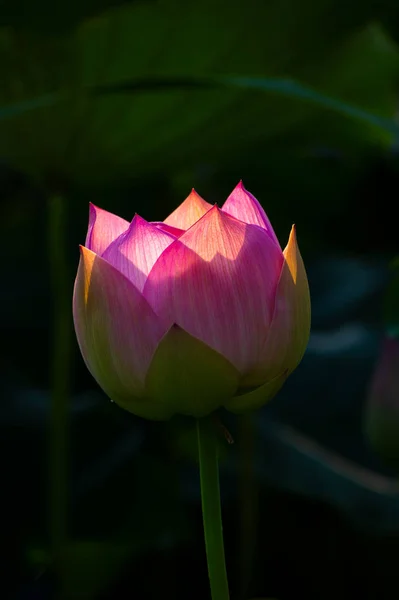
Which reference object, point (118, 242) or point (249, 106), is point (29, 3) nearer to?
point (249, 106)

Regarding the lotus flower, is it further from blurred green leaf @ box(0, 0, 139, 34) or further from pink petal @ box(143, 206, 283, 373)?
blurred green leaf @ box(0, 0, 139, 34)

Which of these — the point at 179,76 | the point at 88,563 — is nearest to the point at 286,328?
the point at 179,76

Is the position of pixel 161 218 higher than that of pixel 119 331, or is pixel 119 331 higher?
pixel 161 218

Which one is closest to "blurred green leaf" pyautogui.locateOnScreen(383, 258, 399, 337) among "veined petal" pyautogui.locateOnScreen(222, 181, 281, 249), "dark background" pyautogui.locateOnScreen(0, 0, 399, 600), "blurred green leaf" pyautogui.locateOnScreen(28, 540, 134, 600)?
"dark background" pyautogui.locateOnScreen(0, 0, 399, 600)

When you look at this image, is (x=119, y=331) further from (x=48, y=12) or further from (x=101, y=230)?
(x=48, y=12)

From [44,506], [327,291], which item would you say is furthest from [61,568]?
[327,291]

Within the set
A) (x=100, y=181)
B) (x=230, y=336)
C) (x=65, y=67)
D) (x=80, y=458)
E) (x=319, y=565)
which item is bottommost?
(x=319, y=565)

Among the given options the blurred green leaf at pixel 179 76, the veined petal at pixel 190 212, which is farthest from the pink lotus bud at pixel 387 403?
the veined petal at pixel 190 212
